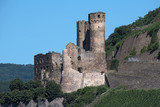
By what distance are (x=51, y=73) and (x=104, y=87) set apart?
6.74 m

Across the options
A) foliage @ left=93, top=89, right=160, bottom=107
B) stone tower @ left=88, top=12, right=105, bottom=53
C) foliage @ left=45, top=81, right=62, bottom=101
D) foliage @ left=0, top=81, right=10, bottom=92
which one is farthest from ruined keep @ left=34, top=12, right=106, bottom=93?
foliage @ left=0, top=81, right=10, bottom=92

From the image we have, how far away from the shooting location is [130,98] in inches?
2242

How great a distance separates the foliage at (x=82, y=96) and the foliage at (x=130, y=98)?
1281mm

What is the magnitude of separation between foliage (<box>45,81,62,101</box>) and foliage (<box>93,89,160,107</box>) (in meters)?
5.26

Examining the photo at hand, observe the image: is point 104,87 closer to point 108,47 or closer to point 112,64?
point 112,64

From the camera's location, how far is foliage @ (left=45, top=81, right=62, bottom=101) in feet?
214

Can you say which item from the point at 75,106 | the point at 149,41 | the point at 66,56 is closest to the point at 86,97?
the point at 75,106

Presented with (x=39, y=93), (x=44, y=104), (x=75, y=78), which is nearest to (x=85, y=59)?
(x=75, y=78)

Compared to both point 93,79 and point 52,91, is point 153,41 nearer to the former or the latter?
point 93,79

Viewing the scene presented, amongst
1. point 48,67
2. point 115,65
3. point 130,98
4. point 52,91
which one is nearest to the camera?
point 130,98

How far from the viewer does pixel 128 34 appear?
83.1 m

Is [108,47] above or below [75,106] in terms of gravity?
above

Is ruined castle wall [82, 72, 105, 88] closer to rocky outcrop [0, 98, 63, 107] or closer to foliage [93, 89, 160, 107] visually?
rocky outcrop [0, 98, 63, 107]

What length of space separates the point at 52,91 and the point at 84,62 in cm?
423
